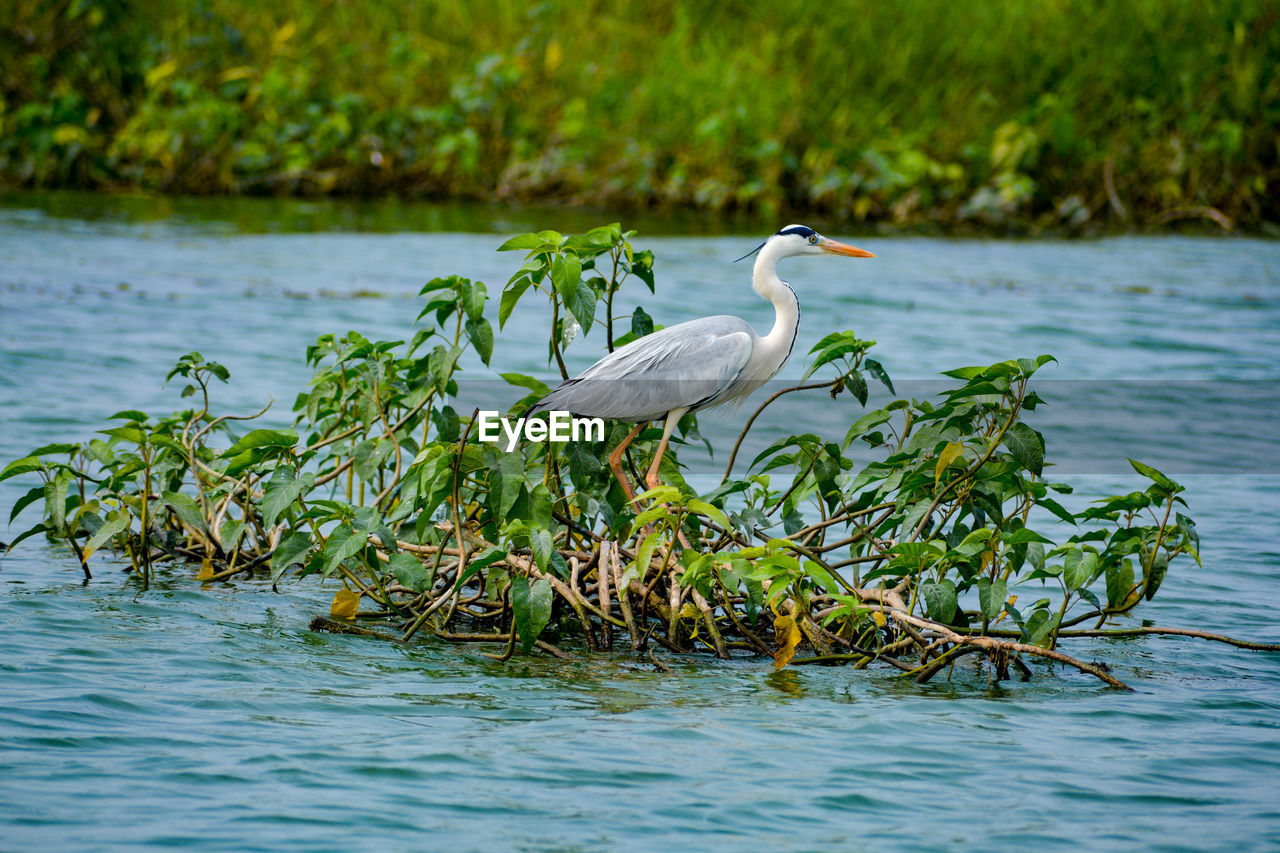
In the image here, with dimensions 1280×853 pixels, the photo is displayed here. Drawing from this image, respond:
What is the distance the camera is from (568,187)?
1798 centimetres

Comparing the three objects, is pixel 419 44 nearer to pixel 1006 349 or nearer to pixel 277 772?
pixel 1006 349

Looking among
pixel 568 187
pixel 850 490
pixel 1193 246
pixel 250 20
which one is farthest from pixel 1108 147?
pixel 850 490

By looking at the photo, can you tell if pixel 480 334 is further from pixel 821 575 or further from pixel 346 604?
pixel 821 575

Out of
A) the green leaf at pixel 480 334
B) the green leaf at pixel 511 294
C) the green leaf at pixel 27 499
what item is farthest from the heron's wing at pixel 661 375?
the green leaf at pixel 27 499

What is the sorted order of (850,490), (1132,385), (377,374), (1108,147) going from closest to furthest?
1. (850,490)
2. (377,374)
3. (1132,385)
4. (1108,147)

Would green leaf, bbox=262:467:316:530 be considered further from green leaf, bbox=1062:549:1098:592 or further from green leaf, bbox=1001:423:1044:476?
green leaf, bbox=1062:549:1098:592

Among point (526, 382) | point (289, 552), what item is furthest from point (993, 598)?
point (289, 552)

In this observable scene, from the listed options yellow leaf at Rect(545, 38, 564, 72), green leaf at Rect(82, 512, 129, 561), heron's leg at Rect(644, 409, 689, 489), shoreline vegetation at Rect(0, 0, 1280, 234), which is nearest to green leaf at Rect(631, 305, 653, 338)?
heron's leg at Rect(644, 409, 689, 489)

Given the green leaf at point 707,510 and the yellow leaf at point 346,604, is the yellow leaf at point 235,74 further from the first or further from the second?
the green leaf at point 707,510

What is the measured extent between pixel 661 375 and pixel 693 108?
42.2 feet

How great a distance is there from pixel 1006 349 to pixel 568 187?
820 cm

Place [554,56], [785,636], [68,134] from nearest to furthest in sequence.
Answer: [785,636]
[68,134]
[554,56]

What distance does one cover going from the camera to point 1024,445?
4781mm

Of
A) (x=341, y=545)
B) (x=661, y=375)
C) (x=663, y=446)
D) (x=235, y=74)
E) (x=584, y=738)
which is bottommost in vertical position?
(x=584, y=738)
